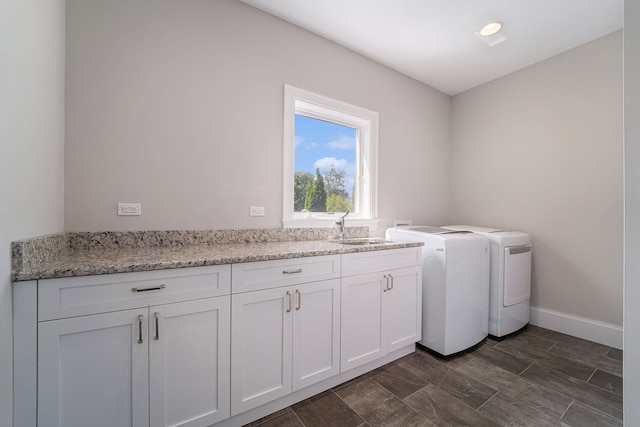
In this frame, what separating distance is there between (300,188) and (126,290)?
1.51 meters

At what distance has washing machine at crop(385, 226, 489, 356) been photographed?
202 cm

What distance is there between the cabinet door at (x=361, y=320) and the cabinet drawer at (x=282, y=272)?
17cm

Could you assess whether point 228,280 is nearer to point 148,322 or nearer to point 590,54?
point 148,322

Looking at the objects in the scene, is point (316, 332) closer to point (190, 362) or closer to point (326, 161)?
point (190, 362)

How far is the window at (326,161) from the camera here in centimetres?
212

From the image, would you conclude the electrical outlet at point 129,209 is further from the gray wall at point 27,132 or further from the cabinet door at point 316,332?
the cabinet door at point 316,332

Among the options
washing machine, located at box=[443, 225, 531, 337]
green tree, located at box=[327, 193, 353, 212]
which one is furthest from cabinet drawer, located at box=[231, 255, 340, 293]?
washing machine, located at box=[443, 225, 531, 337]

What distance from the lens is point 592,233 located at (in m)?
2.32

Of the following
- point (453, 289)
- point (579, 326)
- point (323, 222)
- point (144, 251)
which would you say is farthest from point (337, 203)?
point (579, 326)

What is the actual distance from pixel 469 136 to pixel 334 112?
1.95 metres

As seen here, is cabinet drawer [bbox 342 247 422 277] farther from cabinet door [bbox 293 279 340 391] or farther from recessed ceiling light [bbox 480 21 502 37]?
recessed ceiling light [bbox 480 21 502 37]

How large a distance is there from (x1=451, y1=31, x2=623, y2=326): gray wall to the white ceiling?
29 centimetres

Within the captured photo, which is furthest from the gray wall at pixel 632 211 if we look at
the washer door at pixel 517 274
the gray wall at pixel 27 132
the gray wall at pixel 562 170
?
the gray wall at pixel 27 132

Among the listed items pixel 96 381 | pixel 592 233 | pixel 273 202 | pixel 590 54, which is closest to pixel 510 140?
pixel 590 54
